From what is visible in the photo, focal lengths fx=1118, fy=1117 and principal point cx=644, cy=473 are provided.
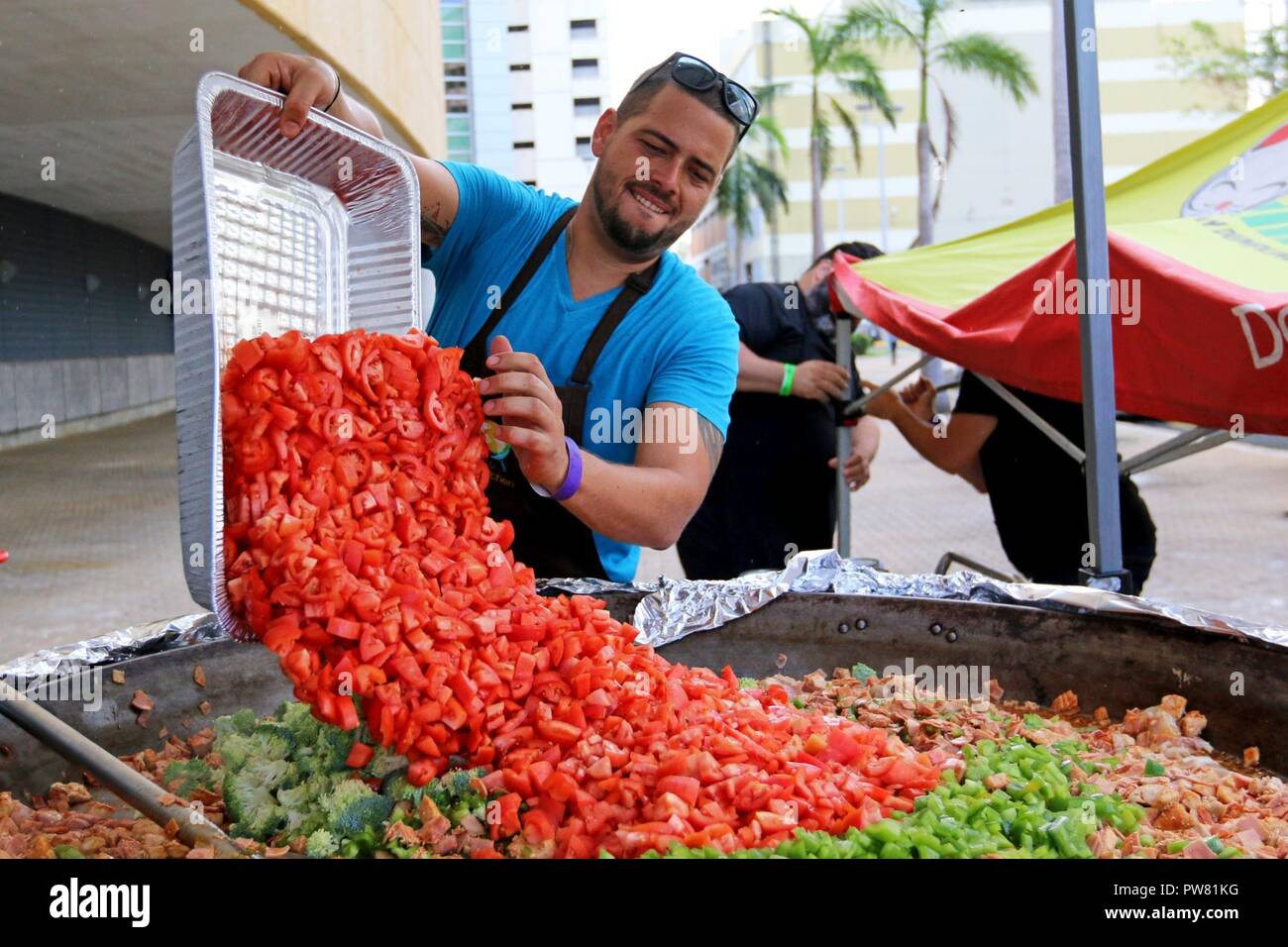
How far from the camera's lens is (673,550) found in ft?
32.4

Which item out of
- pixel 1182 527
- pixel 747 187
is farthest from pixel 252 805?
pixel 747 187

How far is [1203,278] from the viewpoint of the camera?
2869mm

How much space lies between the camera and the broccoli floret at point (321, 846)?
6.21 feet

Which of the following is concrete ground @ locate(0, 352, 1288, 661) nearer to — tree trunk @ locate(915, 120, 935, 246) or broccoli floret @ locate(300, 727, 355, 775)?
broccoli floret @ locate(300, 727, 355, 775)

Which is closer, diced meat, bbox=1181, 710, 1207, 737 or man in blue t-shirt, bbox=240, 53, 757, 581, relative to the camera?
diced meat, bbox=1181, 710, 1207, 737

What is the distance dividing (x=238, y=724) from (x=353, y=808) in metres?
0.61

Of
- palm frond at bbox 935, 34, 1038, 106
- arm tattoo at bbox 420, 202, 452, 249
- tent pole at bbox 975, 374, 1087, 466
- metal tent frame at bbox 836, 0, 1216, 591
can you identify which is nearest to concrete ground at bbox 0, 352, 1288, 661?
tent pole at bbox 975, 374, 1087, 466

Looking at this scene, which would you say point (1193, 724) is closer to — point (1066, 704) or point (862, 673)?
point (1066, 704)

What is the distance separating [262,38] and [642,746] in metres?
8.57

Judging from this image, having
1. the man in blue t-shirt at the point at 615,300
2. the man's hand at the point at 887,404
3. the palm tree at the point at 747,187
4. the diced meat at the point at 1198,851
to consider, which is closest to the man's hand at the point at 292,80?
the man in blue t-shirt at the point at 615,300

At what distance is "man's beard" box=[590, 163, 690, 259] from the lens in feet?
8.80

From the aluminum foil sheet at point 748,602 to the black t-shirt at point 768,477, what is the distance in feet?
5.59

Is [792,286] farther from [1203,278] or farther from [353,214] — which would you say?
[353,214]

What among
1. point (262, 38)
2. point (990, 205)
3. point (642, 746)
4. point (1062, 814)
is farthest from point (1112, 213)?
point (990, 205)
